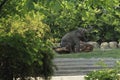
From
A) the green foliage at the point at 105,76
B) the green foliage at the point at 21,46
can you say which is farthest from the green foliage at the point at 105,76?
the green foliage at the point at 21,46

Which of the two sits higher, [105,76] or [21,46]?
[21,46]

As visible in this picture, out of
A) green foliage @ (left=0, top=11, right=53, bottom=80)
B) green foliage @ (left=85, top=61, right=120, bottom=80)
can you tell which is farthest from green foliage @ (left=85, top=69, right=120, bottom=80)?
green foliage @ (left=0, top=11, right=53, bottom=80)

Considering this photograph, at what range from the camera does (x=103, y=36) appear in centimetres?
3044

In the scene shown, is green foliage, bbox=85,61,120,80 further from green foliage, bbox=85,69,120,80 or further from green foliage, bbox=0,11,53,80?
green foliage, bbox=0,11,53,80

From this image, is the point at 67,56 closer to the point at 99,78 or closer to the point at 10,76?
the point at 10,76

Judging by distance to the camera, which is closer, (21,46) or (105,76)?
(105,76)

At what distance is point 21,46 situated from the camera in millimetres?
10453

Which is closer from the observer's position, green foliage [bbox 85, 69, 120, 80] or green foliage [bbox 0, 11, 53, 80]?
green foliage [bbox 85, 69, 120, 80]

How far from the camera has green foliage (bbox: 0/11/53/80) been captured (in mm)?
10398

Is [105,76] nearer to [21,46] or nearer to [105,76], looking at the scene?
[105,76]

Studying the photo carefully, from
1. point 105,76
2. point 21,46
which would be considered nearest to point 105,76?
point 105,76

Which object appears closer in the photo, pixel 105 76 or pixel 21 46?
pixel 105 76

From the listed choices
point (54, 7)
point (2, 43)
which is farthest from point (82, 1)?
point (2, 43)

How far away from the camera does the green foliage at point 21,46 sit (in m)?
10.4
